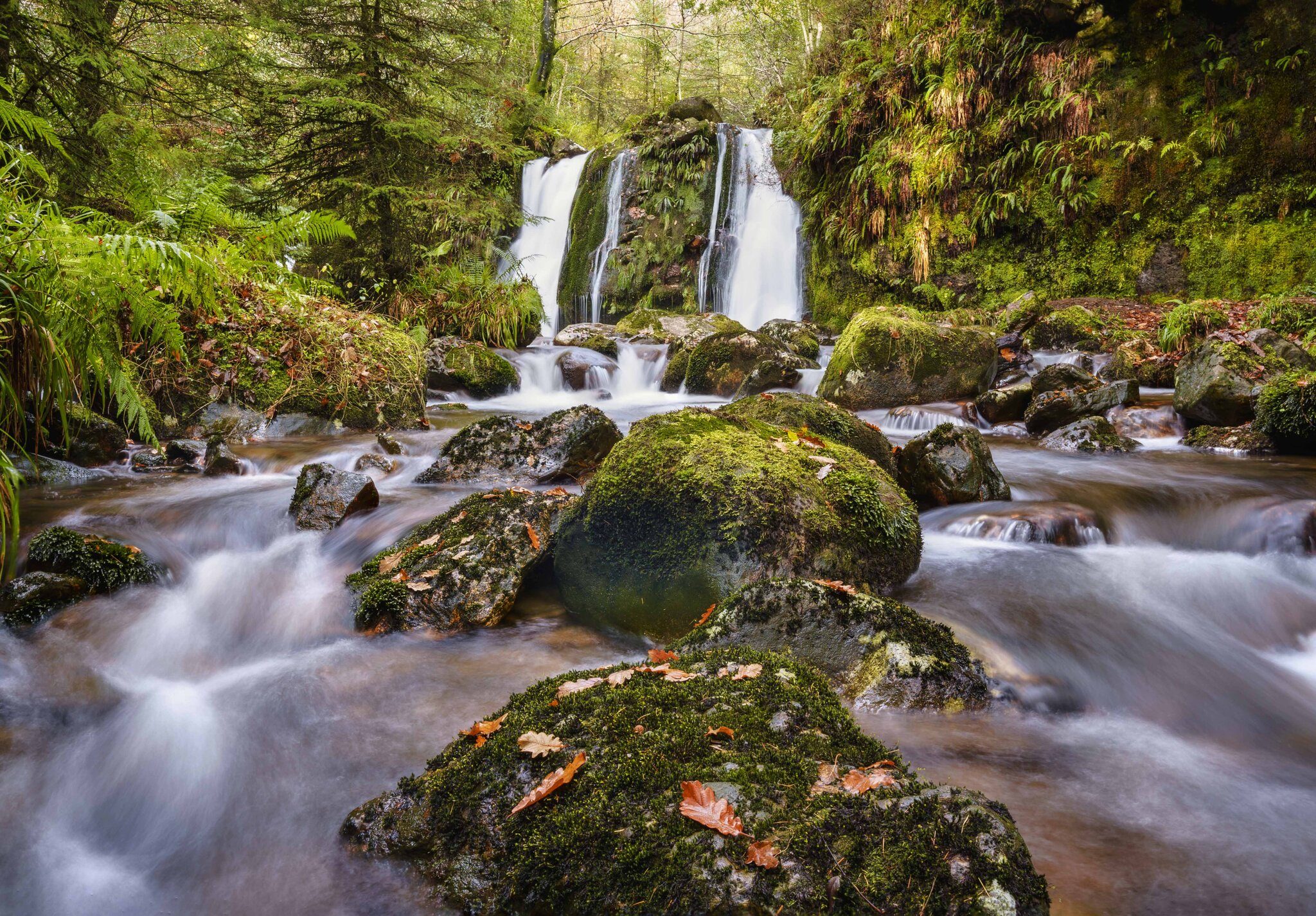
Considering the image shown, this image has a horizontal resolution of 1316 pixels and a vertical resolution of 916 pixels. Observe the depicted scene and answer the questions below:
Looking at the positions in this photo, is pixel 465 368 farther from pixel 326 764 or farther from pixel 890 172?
pixel 890 172

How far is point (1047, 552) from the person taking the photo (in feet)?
15.6

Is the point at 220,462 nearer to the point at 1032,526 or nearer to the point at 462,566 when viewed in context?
the point at 462,566

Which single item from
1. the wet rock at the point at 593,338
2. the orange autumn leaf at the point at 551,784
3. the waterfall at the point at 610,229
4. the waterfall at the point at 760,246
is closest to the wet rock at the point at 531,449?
the orange autumn leaf at the point at 551,784

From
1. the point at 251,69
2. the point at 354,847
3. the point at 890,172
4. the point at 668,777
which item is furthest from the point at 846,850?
the point at 890,172

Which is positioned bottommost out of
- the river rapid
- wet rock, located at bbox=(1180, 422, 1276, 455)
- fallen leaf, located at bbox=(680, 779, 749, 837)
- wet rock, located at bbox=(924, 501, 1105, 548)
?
the river rapid

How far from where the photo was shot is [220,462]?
6.25 metres

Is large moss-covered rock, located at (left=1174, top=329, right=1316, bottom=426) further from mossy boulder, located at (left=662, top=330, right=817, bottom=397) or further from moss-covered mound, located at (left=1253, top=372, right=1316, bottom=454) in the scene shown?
mossy boulder, located at (left=662, top=330, right=817, bottom=397)

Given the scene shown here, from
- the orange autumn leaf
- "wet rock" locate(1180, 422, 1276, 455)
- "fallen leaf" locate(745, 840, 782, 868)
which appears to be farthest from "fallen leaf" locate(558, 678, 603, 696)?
"wet rock" locate(1180, 422, 1276, 455)

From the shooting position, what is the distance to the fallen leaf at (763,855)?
1510mm

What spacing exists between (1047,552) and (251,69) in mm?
10561

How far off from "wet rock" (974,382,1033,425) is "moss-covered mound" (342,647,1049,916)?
281 inches

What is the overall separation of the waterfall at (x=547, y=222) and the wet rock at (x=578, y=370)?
526 centimetres

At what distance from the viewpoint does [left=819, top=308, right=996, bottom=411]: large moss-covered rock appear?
9.27 meters

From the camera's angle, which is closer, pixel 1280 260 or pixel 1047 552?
pixel 1047 552
